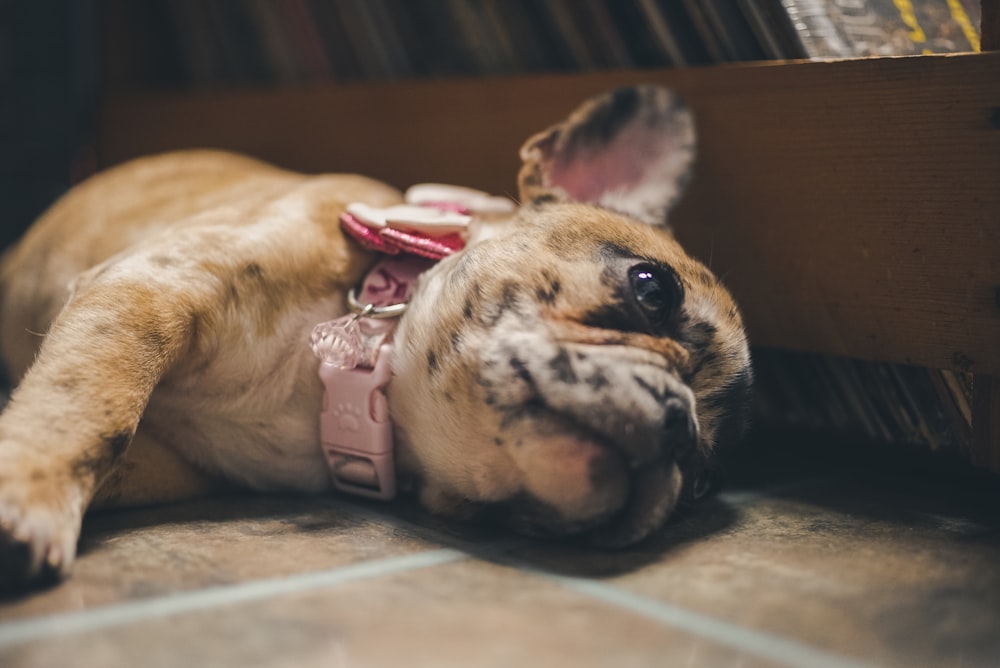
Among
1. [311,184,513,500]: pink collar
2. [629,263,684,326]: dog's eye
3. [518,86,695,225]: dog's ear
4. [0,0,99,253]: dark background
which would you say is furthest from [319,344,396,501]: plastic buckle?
[0,0,99,253]: dark background

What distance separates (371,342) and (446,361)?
212mm

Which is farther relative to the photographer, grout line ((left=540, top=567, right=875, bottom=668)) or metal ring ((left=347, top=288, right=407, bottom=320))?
metal ring ((left=347, top=288, right=407, bottom=320))

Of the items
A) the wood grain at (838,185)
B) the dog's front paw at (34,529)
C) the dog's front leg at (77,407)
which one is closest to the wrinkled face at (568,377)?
the wood grain at (838,185)

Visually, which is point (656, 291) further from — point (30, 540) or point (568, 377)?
point (30, 540)

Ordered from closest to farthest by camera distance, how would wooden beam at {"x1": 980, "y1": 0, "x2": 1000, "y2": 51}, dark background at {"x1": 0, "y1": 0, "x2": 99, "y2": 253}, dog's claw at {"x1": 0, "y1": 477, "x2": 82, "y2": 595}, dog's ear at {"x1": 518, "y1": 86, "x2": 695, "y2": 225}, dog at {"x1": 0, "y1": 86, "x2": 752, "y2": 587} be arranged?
dog's claw at {"x1": 0, "y1": 477, "x2": 82, "y2": 595} → dog at {"x1": 0, "y1": 86, "x2": 752, "y2": 587} → wooden beam at {"x1": 980, "y1": 0, "x2": 1000, "y2": 51} → dog's ear at {"x1": 518, "y1": 86, "x2": 695, "y2": 225} → dark background at {"x1": 0, "y1": 0, "x2": 99, "y2": 253}

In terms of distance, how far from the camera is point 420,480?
71.4 inches

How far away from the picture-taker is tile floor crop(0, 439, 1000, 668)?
1.12 m

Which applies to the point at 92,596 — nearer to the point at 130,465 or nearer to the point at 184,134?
the point at 130,465

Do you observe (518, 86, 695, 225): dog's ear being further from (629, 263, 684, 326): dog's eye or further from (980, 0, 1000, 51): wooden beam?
(980, 0, 1000, 51): wooden beam

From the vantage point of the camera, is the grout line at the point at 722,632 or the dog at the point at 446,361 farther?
the dog at the point at 446,361

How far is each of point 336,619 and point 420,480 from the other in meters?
0.62

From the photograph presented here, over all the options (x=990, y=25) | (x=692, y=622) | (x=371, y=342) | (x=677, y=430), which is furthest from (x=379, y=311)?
(x=990, y=25)

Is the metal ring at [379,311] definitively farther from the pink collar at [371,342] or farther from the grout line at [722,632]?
the grout line at [722,632]

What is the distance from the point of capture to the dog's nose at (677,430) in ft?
4.93
